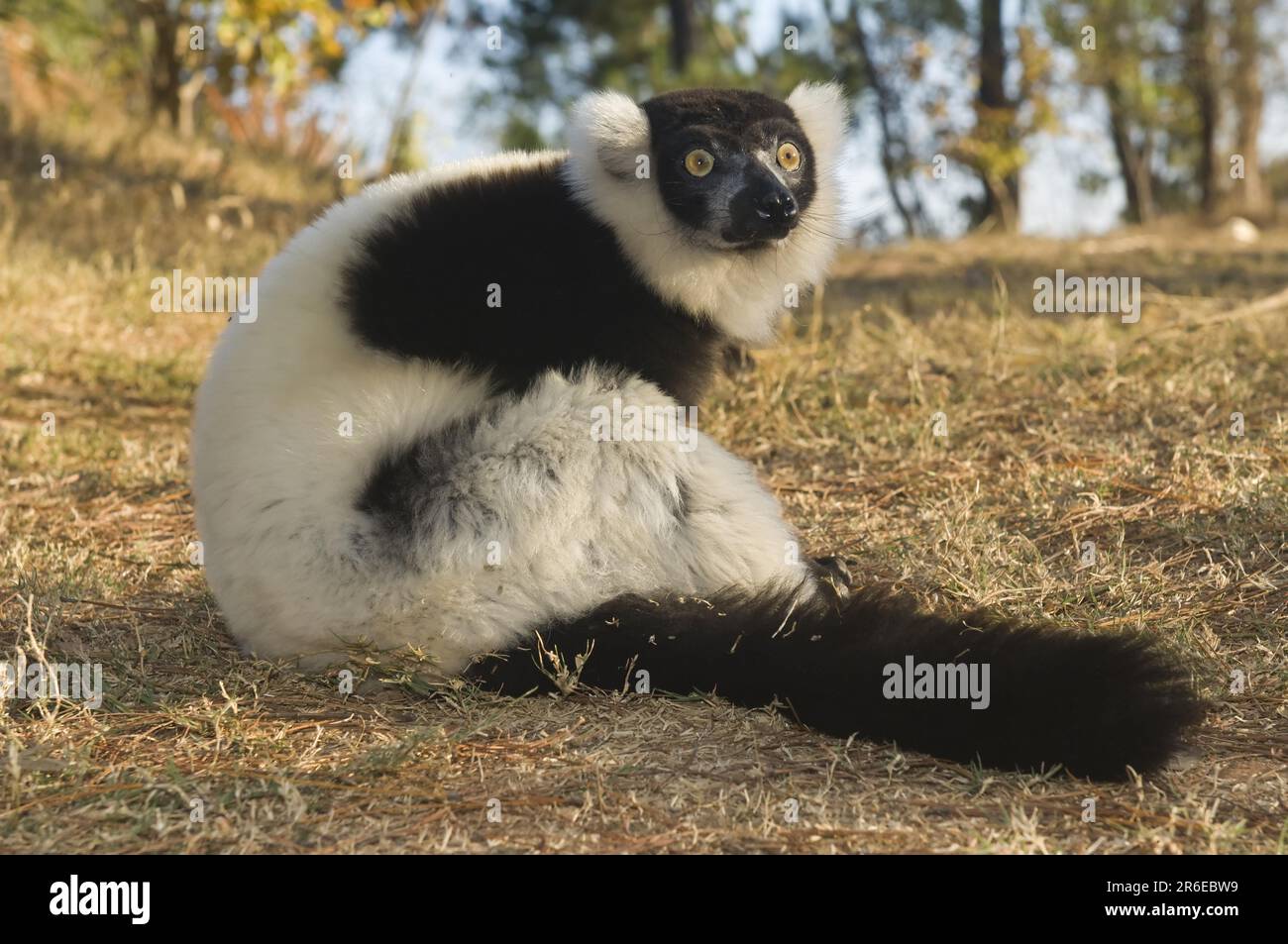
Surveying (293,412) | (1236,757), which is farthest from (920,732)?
(293,412)

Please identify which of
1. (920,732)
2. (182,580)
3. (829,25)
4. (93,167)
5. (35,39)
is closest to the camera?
(920,732)

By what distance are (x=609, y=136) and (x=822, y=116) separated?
96 cm

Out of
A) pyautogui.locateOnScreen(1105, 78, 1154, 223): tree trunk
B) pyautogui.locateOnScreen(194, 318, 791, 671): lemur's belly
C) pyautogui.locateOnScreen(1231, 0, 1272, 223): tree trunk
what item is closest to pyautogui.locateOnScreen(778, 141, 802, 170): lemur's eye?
pyautogui.locateOnScreen(194, 318, 791, 671): lemur's belly

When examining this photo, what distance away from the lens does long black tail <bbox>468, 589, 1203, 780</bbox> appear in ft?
9.09

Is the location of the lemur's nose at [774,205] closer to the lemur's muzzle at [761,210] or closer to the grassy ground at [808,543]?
the lemur's muzzle at [761,210]

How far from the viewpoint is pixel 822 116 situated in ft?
14.9

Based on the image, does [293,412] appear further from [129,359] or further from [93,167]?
[93,167]

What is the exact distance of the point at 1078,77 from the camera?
576 inches

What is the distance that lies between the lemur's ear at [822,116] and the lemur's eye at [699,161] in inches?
21.0

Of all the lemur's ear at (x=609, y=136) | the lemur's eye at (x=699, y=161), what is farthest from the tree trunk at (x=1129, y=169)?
the lemur's ear at (x=609, y=136)

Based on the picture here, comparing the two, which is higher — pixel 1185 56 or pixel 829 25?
pixel 829 25

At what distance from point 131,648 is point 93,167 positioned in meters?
7.66

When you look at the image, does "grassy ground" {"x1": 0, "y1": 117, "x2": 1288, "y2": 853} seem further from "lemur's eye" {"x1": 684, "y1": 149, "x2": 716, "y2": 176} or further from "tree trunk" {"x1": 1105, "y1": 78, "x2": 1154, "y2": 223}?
"tree trunk" {"x1": 1105, "y1": 78, "x2": 1154, "y2": 223}

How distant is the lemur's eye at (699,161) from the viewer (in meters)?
4.06
